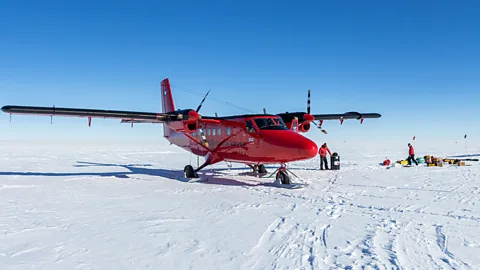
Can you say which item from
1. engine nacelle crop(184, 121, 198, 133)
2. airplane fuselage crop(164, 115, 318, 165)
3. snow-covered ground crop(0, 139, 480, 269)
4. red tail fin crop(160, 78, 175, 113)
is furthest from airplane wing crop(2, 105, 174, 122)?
red tail fin crop(160, 78, 175, 113)

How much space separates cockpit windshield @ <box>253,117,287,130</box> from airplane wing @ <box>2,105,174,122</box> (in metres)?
3.63

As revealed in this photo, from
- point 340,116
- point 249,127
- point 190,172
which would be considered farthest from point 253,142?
point 340,116

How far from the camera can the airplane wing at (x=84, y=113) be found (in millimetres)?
12398

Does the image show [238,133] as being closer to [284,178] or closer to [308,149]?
[284,178]

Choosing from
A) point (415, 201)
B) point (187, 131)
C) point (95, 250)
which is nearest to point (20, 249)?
point (95, 250)

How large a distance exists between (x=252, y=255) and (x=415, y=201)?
18.9 feet

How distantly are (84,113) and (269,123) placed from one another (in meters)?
7.35

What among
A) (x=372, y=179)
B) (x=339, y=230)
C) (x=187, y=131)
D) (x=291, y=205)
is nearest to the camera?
(x=339, y=230)

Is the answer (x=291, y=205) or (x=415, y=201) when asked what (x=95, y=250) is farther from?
(x=415, y=201)

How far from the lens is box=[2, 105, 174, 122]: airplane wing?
1240cm

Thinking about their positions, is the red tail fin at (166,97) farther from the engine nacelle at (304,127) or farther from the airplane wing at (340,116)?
the airplane wing at (340,116)

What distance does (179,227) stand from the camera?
20.0 ft

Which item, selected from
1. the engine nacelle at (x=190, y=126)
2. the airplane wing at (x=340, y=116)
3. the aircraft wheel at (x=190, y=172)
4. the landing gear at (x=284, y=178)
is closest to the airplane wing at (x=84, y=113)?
the engine nacelle at (x=190, y=126)

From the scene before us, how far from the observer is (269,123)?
1243 centimetres
